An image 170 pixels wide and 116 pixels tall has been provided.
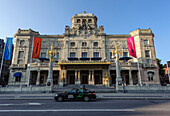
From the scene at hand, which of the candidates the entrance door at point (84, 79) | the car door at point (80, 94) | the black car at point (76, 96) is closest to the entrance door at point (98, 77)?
the entrance door at point (84, 79)

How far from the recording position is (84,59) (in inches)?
1319

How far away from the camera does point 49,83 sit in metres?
20.1

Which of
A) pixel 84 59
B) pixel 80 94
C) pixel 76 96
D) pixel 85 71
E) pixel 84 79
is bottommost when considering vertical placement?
pixel 76 96

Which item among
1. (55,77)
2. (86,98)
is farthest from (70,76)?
(86,98)

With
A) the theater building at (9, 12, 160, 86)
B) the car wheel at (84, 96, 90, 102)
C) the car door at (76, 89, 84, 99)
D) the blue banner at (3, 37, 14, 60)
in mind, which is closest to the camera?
the car wheel at (84, 96, 90, 102)

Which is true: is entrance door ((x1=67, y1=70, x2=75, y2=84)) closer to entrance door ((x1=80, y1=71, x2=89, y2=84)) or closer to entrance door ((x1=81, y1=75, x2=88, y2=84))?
entrance door ((x1=80, y1=71, x2=89, y2=84))

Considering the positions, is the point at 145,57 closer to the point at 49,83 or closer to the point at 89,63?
the point at 89,63

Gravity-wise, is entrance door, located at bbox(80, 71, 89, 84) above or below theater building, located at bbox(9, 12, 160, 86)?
below

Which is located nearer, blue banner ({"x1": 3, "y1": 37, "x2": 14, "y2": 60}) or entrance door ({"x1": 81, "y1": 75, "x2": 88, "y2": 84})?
→ blue banner ({"x1": 3, "y1": 37, "x2": 14, "y2": 60})

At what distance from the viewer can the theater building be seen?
104ft

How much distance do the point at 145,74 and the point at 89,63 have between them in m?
19.2

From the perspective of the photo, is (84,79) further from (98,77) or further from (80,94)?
(80,94)

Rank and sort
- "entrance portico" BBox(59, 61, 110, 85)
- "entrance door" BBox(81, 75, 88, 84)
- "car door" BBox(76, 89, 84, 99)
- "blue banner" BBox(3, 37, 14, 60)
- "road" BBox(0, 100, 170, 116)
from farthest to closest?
Result: "entrance door" BBox(81, 75, 88, 84) < "entrance portico" BBox(59, 61, 110, 85) < "blue banner" BBox(3, 37, 14, 60) < "car door" BBox(76, 89, 84, 99) < "road" BBox(0, 100, 170, 116)

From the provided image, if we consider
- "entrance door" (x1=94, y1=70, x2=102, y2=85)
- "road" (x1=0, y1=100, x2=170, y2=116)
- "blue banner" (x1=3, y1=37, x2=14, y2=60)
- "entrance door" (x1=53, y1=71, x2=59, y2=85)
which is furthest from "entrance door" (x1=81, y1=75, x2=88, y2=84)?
"road" (x1=0, y1=100, x2=170, y2=116)
